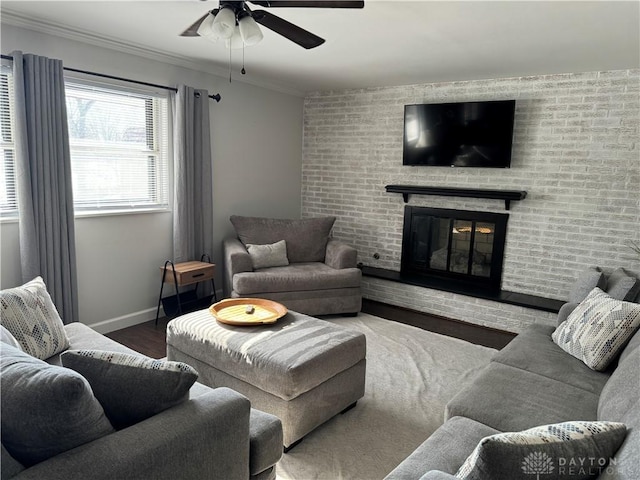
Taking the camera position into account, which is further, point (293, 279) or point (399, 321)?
point (399, 321)

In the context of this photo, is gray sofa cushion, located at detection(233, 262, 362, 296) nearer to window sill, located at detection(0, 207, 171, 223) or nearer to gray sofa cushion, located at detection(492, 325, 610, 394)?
window sill, located at detection(0, 207, 171, 223)

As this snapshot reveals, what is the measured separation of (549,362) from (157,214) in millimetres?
3342

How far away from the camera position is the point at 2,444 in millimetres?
1125

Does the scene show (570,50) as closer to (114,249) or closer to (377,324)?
(377,324)

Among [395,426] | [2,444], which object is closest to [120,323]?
[395,426]

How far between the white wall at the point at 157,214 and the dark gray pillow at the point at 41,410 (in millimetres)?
2399

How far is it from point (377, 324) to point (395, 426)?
1.67m

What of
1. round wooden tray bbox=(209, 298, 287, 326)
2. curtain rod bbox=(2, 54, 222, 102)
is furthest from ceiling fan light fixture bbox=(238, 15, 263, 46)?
curtain rod bbox=(2, 54, 222, 102)

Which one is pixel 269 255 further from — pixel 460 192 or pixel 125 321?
pixel 460 192

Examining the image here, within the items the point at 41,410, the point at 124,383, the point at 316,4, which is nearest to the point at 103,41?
the point at 316,4

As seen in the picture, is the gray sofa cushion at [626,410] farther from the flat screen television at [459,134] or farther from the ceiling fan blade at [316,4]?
the flat screen television at [459,134]

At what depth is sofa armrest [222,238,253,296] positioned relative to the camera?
4.02 metres

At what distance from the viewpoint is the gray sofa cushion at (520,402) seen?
69.7 inches

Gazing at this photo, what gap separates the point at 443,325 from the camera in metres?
4.23
